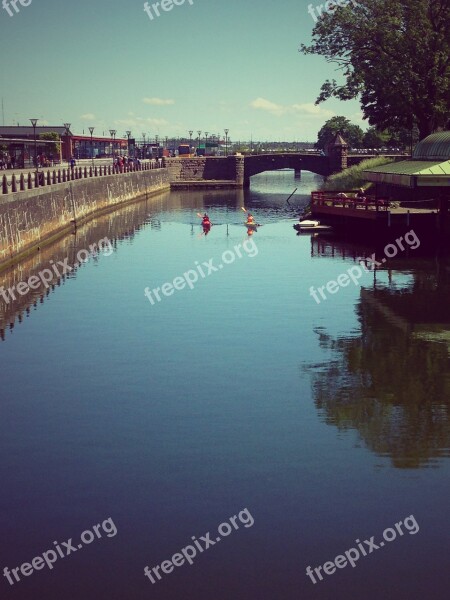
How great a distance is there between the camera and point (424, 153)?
2562 inches

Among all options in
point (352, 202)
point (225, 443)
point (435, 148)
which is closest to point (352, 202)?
point (352, 202)

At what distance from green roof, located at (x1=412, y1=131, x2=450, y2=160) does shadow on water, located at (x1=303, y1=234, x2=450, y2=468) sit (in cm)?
2285

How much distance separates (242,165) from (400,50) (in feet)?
238

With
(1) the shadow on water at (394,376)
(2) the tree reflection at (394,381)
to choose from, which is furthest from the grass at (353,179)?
(2) the tree reflection at (394,381)

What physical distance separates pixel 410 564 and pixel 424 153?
54205mm

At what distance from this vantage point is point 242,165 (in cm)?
14588

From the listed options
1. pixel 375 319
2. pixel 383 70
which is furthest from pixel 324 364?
pixel 383 70

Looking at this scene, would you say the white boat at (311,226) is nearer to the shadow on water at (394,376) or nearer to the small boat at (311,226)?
the small boat at (311,226)

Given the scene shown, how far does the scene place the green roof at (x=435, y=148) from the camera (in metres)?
61.0

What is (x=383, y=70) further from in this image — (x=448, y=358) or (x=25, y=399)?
(x=25, y=399)

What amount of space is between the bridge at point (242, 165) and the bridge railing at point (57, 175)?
814cm

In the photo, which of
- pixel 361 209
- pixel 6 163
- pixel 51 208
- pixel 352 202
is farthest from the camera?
pixel 6 163

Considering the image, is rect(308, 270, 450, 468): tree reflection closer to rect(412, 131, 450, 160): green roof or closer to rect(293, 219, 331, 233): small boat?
rect(412, 131, 450, 160): green roof

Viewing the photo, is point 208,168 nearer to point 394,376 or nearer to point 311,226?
point 311,226
